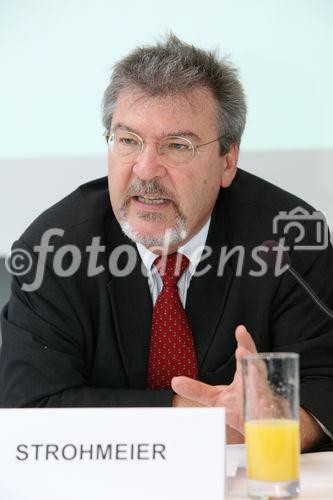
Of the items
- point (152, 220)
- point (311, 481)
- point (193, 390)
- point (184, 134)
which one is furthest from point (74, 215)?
point (311, 481)

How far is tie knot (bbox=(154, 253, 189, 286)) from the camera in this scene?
2.20 meters

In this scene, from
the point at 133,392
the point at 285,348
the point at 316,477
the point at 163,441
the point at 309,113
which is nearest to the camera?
the point at 163,441

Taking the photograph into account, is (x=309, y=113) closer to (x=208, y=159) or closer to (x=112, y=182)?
(x=208, y=159)

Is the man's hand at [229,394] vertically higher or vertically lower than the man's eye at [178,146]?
lower

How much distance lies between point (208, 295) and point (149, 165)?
34 cm

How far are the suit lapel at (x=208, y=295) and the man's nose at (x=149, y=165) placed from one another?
0.82ft

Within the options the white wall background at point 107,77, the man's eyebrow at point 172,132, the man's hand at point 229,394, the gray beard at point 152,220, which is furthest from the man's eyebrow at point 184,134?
the white wall background at point 107,77

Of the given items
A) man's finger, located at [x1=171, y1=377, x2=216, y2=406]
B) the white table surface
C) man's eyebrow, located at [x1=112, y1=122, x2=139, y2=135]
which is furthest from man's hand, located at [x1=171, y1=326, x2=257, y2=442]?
man's eyebrow, located at [x1=112, y1=122, x2=139, y2=135]

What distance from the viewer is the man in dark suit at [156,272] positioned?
2.12m

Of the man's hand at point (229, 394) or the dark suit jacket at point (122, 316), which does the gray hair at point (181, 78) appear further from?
the man's hand at point (229, 394)

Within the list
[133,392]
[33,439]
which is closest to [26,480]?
[33,439]

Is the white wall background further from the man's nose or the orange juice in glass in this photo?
the orange juice in glass

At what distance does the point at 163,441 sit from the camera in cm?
126

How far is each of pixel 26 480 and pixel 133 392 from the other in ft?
2.15
